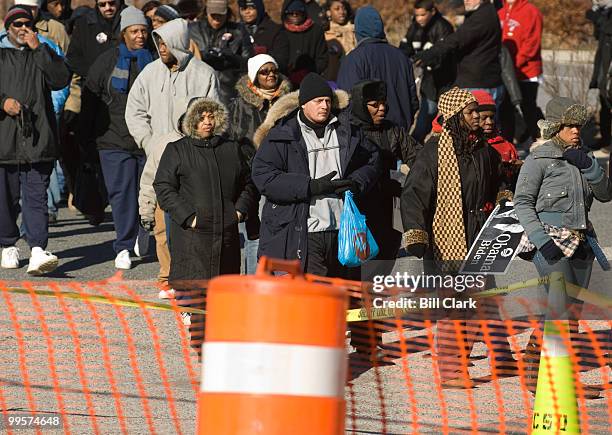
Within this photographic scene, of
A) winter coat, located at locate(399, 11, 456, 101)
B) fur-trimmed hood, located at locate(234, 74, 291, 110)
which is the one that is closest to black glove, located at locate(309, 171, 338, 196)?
fur-trimmed hood, located at locate(234, 74, 291, 110)

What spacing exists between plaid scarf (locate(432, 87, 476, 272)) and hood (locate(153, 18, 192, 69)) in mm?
2947

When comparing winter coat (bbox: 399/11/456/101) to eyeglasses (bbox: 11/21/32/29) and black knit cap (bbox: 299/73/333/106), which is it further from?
black knit cap (bbox: 299/73/333/106)

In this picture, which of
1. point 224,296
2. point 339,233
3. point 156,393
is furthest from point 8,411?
point 224,296

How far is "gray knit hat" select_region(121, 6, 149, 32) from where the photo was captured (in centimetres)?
1188

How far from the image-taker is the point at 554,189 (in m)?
8.32

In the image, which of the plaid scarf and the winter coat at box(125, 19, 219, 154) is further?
the winter coat at box(125, 19, 219, 154)

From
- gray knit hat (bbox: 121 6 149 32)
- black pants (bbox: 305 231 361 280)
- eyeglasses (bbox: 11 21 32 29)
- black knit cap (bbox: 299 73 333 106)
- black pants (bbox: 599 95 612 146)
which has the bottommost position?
black pants (bbox: 305 231 361 280)

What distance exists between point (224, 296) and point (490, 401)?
157 inches

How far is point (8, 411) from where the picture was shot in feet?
24.6

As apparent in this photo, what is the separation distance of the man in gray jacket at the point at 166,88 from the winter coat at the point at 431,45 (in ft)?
14.4

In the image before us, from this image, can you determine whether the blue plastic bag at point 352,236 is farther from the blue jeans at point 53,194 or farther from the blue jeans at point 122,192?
the blue jeans at point 53,194

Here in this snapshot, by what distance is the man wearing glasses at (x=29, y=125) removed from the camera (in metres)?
11.5

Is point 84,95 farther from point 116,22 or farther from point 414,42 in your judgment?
point 414,42

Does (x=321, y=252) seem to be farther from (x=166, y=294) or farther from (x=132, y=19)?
(x=132, y=19)
